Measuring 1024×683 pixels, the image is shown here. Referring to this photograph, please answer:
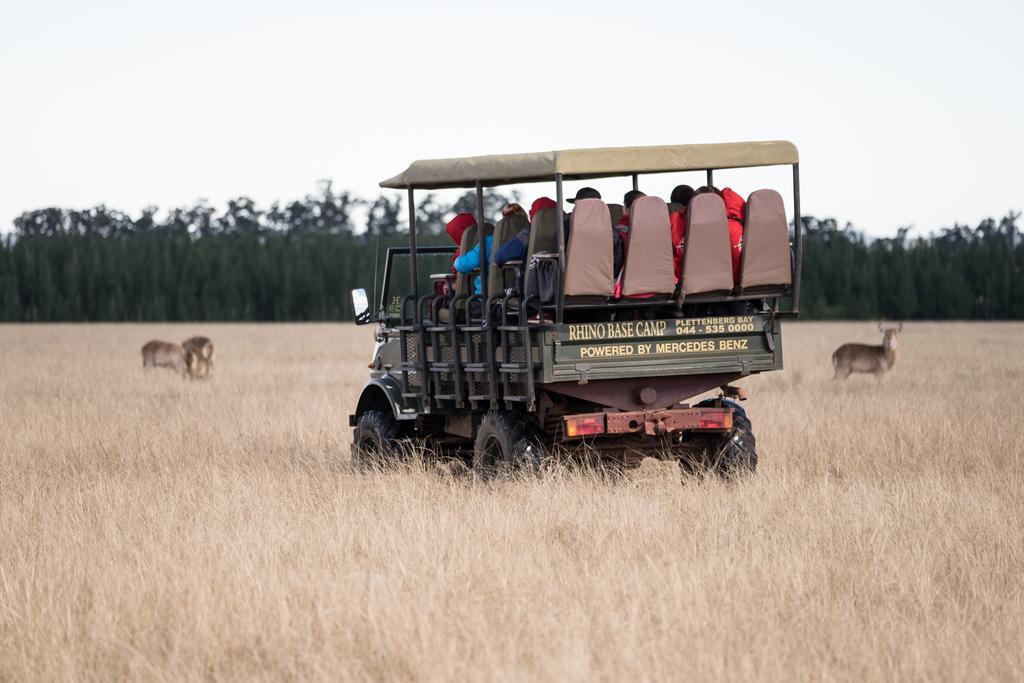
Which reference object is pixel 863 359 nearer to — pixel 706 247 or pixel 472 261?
pixel 472 261

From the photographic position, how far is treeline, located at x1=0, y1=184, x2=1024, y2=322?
74.7 metres

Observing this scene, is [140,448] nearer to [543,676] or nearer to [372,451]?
[372,451]

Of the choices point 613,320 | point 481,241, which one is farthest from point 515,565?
point 481,241

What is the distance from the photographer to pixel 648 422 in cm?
1057

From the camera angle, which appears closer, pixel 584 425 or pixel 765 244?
pixel 584 425

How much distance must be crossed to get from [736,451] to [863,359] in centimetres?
1360

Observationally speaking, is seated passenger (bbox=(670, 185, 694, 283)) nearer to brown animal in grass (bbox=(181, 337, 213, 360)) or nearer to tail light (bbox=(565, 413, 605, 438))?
tail light (bbox=(565, 413, 605, 438))

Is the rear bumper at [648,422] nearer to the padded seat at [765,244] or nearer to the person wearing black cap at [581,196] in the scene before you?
the padded seat at [765,244]

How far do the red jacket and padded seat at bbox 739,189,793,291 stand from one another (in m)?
0.07

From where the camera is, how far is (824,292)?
77.9 metres

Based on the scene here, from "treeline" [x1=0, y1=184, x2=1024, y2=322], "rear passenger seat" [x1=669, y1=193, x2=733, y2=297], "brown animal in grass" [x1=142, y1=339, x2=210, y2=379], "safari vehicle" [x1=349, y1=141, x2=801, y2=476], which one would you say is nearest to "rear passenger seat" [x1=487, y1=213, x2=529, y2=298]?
"safari vehicle" [x1=349, y1=141, x2=801, y2=476]

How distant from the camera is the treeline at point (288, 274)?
74.7 meters

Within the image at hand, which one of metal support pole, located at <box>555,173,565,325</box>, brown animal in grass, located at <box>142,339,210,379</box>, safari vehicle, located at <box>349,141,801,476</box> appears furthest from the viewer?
brown animal in grass, located at <box>142,339,210,379</box>

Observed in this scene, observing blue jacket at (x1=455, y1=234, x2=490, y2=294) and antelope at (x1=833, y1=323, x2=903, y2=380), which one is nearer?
blue jacket at (x1=455, y1=234, x2=490, y2=294)
